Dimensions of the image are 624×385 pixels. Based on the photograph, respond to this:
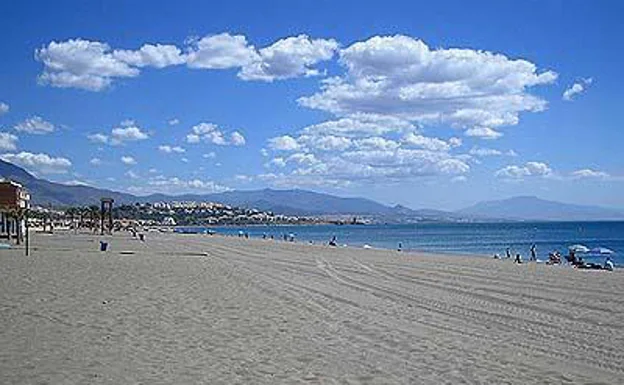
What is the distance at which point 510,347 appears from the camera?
983 centimetres

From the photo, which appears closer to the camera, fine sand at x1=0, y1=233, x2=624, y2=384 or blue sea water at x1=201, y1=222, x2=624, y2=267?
fine sand at x1=0, y1=233, x2=624, y2=384

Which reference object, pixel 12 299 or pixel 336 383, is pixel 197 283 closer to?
pixel 12 299

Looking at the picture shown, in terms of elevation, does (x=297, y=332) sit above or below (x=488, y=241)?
above

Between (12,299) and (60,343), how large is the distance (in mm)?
5249

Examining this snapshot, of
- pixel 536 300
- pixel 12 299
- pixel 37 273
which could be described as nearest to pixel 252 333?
pixel 12 299

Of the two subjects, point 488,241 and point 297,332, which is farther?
point 488,241

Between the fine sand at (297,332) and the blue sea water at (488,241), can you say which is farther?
the blue sea water at (488,241)

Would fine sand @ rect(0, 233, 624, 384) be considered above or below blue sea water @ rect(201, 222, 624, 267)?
above

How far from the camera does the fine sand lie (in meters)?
7.74

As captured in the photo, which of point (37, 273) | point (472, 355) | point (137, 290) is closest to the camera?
point (472, 355)

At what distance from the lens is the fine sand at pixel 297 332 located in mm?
7742

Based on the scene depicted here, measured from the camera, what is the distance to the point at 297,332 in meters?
10.7

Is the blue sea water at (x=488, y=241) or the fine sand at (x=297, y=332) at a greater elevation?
the fine sand at (x=297, y=332)

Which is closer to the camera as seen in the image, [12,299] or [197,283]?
[12,299]
